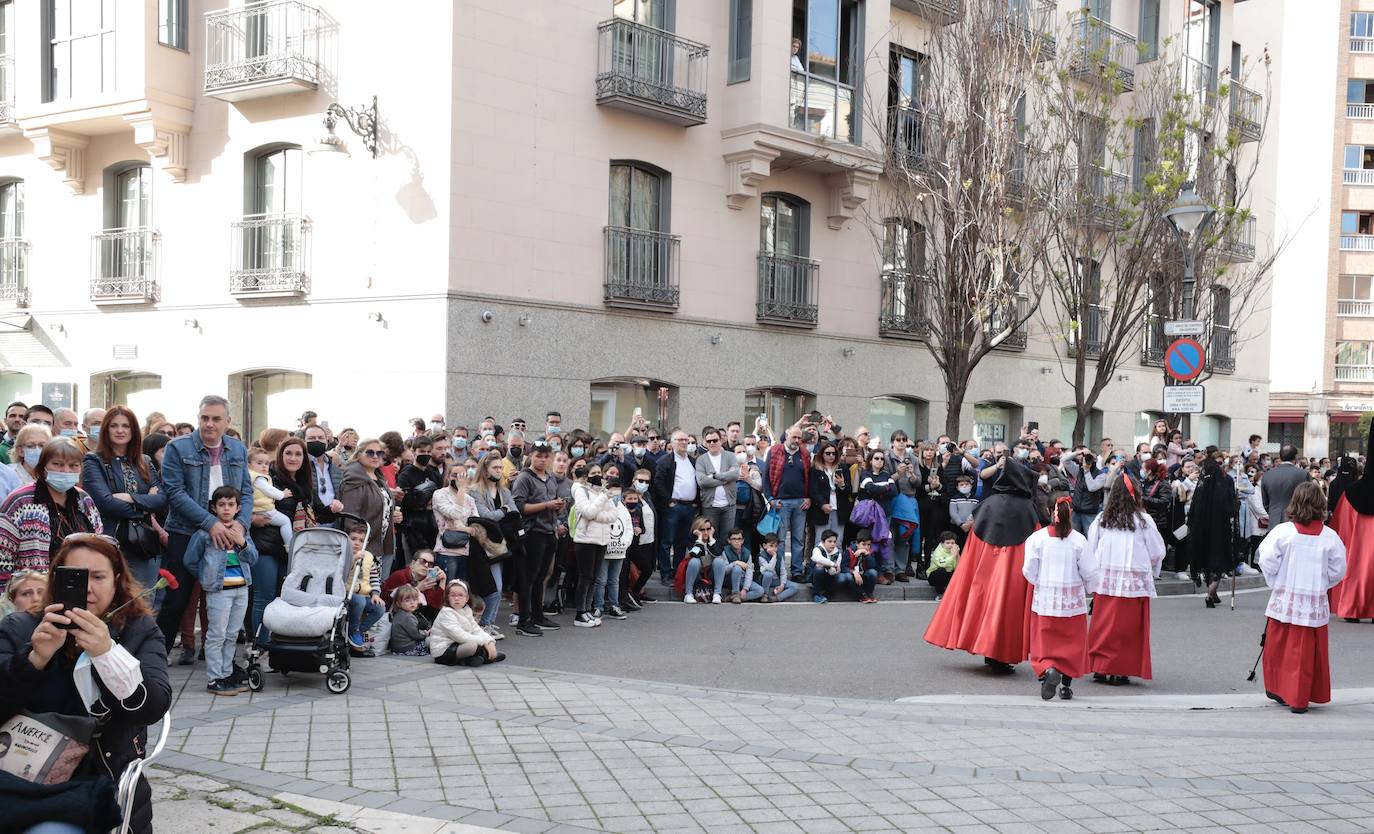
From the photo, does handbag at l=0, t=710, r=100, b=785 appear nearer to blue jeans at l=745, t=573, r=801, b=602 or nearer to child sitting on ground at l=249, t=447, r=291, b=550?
child sitting on ground at l=249, t=447, r=291, b=550

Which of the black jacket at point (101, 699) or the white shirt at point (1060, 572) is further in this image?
the white shirt at point (1060, 572)

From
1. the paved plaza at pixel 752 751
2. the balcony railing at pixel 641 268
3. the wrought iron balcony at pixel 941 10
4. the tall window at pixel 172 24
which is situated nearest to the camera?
the paved plaza at pixel 752 751

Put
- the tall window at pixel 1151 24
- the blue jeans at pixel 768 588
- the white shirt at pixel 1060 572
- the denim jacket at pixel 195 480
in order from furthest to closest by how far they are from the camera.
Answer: the tall window at pixel 1151 24 → the blue jeans at pixel 768 588 → the white shirt at pixel 1060 572 → the denim jacket at pixel 195 480

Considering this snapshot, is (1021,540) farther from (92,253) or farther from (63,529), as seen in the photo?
(92,253)

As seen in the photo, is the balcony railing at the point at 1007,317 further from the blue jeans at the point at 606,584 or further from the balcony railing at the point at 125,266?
the balcony railing at the point at 125,266

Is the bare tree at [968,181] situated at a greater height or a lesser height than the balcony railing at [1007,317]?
greater

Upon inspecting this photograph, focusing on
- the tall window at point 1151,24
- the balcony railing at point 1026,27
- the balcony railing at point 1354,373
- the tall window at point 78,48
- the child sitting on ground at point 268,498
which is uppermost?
the tall window at point 1151,24

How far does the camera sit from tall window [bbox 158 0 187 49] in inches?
777

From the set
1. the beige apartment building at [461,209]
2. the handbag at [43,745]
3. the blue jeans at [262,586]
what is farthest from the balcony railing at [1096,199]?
the handbag at [43,745]

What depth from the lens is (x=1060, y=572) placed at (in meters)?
9.23

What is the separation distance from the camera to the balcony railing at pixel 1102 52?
22.0 meters

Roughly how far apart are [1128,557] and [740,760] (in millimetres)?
4679

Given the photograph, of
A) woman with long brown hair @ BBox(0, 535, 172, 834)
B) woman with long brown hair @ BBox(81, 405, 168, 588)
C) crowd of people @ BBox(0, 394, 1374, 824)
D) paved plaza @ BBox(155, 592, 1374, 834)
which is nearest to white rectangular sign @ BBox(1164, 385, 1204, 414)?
crowd of people @ BBox(0, 394, 1374, 824)

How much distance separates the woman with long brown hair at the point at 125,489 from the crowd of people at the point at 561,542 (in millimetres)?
18
